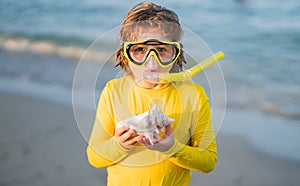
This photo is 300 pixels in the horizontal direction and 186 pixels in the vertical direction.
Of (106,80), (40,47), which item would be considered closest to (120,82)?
(106,80)

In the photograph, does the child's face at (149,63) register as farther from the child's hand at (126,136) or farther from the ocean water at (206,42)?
the ocean water at (206,42)

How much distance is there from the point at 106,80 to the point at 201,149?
538 millimetres

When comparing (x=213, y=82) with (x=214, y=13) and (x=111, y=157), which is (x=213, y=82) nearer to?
(x=111, y=157)

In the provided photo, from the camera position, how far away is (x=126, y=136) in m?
1.59

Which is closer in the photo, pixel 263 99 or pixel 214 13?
pixel 263 99

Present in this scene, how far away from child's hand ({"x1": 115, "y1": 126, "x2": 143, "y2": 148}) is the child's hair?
0.30 m

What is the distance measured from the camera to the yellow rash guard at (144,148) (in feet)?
5.75

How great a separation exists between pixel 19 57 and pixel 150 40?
5089mm

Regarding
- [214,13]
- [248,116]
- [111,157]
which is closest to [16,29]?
[214,13]

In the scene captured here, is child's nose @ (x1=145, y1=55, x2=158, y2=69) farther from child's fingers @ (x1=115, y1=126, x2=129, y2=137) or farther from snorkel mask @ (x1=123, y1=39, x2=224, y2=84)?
child's fingers @ (x1=115, y1=126, x2=129, y2=137)

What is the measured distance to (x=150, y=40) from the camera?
1681 mm

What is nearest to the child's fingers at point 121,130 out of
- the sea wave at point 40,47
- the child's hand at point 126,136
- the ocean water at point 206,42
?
the child's hand at point 126,136

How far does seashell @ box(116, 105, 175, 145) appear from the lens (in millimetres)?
1493

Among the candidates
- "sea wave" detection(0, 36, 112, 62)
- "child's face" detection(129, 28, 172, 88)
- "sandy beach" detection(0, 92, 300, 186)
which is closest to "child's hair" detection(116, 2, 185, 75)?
"child's face" detection(129, 28, 172, 88)
